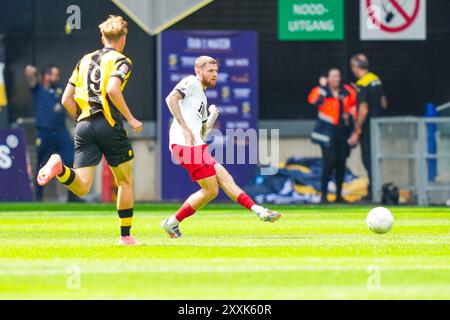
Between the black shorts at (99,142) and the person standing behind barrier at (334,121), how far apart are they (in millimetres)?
12346

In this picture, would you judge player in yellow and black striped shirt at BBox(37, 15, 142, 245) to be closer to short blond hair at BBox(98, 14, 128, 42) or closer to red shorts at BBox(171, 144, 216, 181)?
short blond hair at BBox(98, 14, 128, 42)

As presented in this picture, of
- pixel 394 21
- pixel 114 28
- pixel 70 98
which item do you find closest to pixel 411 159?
pixel 394 21

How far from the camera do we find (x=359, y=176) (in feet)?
88.8

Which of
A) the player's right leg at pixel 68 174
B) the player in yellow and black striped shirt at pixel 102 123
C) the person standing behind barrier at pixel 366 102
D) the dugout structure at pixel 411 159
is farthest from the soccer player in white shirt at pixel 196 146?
the person standing behind barrier at pixel 366 102

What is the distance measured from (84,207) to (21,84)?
4.33m

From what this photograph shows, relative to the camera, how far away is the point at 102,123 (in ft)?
45.2

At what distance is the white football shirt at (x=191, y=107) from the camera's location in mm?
15148

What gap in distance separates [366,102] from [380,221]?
11.6 m

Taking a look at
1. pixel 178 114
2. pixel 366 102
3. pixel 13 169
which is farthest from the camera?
→ pixel 366 102

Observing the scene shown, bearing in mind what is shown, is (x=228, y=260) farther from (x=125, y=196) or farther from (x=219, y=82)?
(x=219, y=82)

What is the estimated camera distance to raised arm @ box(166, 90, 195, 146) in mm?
14969

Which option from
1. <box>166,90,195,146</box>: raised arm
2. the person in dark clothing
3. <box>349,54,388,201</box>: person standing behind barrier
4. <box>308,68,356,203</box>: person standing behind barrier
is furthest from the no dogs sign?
<box>166,90,195,146</box>: raised arm

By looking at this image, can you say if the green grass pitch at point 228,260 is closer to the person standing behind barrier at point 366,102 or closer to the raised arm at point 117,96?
the raised arm at point 117,96
